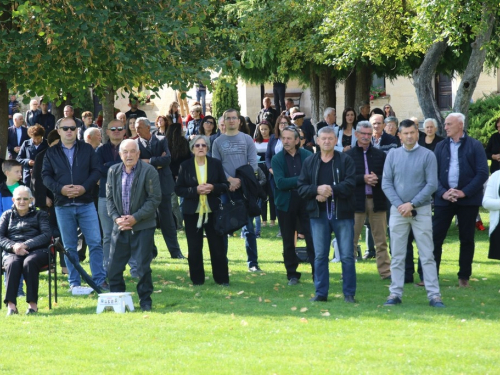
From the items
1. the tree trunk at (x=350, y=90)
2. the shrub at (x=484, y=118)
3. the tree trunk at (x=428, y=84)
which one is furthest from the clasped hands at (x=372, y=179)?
the tree trunk at (x=350, y=90)

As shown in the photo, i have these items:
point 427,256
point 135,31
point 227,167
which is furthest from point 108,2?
point 427,256

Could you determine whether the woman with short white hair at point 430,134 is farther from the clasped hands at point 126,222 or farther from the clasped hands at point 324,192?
the clasped hands at point 126,222

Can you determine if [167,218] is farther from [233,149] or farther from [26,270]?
[26,270]

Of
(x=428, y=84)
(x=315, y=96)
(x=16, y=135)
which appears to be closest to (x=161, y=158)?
(x=428, y=84)

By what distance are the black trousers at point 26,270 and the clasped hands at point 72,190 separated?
988mm

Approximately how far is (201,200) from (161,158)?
196 cm

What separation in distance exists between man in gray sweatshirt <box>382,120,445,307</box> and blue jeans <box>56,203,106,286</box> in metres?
4.04

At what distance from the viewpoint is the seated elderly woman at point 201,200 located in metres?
12.8

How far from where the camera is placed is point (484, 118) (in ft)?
96.2

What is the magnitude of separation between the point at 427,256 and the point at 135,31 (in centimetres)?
550

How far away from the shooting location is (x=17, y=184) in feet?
44.1

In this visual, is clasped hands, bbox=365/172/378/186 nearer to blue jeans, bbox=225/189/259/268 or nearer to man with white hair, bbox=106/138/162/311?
blue jeans, bbox=225/189/259/268

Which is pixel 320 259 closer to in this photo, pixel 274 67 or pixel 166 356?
pixel 166 356

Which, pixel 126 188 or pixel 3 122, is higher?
pixel 3 122
